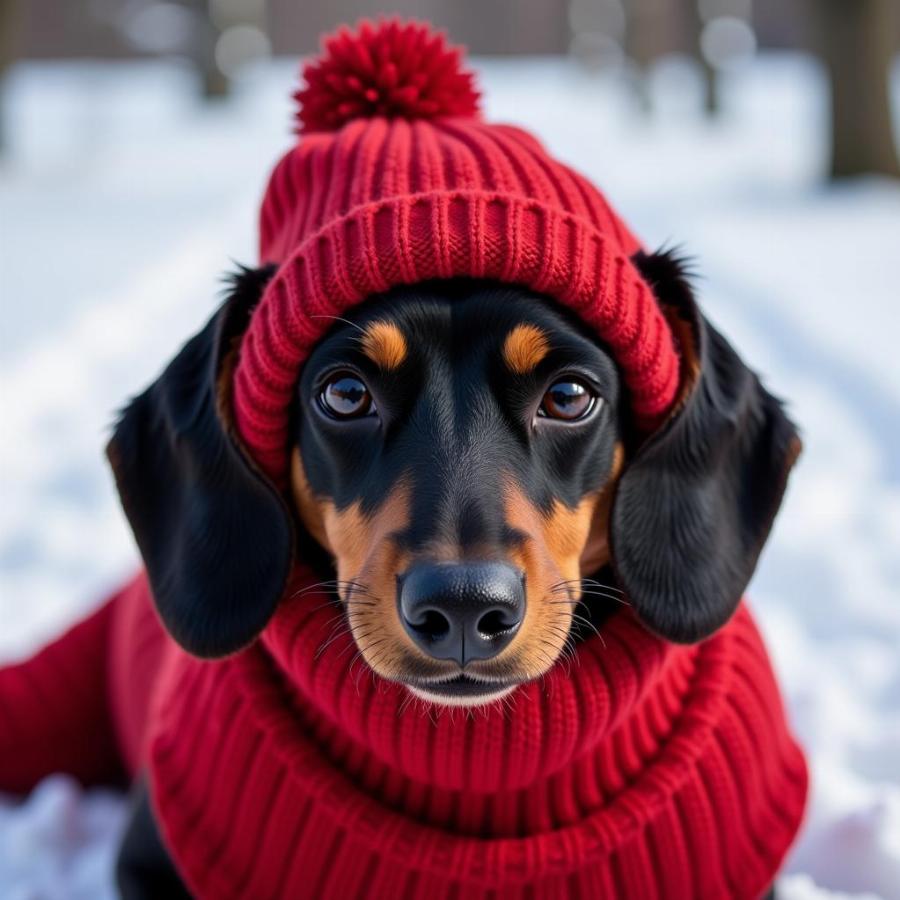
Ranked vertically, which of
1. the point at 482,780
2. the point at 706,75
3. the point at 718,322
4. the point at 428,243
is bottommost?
the point at 706,75

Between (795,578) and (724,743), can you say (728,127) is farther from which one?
(724,743)

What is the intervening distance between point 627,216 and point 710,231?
31.0 inches

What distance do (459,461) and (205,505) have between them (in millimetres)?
484

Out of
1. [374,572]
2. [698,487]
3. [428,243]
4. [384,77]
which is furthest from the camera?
[384,77]

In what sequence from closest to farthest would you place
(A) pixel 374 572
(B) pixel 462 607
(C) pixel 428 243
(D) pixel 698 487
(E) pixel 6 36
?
(B) pixel 462 607
(A) pixel 374 572
(C) pixel 428 243
(D) pixel 698 487
(E) pixel 6 36

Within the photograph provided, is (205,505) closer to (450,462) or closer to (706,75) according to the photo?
(450,462)

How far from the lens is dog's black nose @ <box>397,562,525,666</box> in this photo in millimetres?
1481

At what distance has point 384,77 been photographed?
2.10 metres

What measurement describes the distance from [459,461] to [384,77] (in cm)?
81

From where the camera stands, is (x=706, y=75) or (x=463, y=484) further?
(x=706, y=75)

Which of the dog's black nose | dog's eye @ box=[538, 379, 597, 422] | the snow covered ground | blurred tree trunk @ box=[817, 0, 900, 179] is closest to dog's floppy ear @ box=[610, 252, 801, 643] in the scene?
dog's eye @ box=[538, 379, 597, 422]

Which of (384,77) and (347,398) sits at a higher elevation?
(384,77)

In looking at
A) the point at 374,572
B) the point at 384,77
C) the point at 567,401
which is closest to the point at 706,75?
the point at 384,77

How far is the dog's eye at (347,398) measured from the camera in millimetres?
1810
